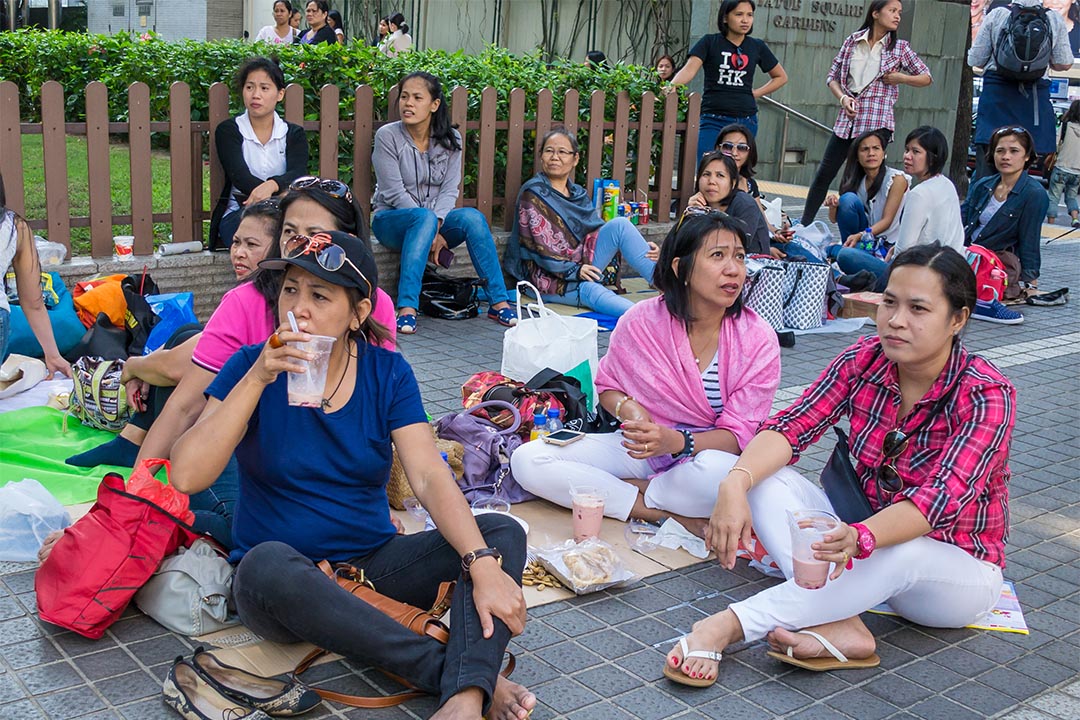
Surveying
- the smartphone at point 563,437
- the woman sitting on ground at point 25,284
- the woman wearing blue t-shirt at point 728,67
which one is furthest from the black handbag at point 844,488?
the woman wearing blue t-shirt at point 728,67

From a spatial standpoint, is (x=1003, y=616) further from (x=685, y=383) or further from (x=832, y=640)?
(x=685, y=383)

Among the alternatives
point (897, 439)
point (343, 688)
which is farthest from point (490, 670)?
point (897, 439)

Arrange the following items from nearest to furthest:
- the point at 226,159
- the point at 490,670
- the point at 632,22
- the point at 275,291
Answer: the point at 490,670
the point at 275,291
the point at 226,159
the point at 632,22

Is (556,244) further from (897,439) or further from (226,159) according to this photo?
(897,439)

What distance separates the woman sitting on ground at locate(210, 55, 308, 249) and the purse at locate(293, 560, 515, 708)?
4190 millimetres

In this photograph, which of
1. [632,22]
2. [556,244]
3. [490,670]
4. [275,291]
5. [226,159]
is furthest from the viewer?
[632,22]

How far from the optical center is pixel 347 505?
3.35m

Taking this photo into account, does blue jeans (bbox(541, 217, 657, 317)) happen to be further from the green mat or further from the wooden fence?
the green mat

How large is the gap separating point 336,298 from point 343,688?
105 cm

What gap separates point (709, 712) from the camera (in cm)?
322

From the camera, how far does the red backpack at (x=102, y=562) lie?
332cm

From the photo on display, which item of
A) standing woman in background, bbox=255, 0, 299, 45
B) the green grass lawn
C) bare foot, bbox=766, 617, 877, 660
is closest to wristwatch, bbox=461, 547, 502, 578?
bare foot, bbox=766, 617, 877, 660

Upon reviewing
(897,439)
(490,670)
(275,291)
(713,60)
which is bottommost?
(490,670)

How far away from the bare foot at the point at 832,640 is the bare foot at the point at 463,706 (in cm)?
99
